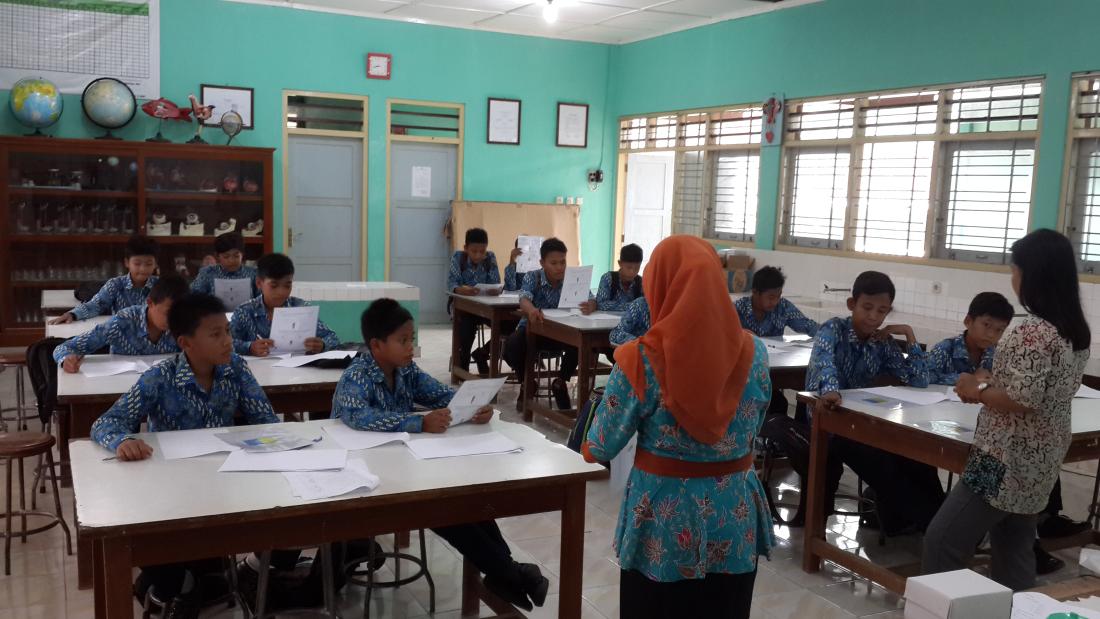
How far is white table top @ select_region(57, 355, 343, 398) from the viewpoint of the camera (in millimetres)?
3357

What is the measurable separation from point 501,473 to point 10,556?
2341 mm

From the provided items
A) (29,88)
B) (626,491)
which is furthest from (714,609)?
(29,88)

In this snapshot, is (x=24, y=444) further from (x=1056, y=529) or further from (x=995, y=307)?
(x=1056, y=529)

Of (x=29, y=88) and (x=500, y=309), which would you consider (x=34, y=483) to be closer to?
(x=500, y=309)

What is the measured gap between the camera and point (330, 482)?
2330 millimetres

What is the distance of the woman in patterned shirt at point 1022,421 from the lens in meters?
2.57

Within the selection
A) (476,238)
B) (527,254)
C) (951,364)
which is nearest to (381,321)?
(951,364)

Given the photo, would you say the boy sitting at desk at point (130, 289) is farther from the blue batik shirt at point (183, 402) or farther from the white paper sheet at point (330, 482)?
the white paper sheet at point (330, 482)

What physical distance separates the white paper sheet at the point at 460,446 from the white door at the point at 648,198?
7350 millimetres

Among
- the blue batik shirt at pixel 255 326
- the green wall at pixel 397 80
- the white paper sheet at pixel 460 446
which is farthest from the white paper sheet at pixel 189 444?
the green wall at pixel 397 80

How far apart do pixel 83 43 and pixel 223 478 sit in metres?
7.18

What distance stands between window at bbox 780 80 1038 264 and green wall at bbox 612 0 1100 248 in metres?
0.13

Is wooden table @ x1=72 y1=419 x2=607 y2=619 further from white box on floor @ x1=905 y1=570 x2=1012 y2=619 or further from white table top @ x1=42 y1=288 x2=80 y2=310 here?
white table top @ x1=42 y1=288 x2=80 y2=310

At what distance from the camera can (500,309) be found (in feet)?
21.2
